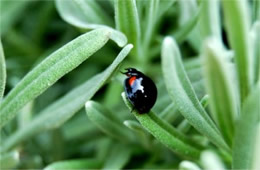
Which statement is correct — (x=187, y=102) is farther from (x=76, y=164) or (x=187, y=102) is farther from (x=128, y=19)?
(x=76, y=164)

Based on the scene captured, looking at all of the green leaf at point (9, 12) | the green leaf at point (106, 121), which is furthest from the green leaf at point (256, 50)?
the green leaf at point (9, 12)

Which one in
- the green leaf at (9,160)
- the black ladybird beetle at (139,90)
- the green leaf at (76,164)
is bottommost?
the green leaf at (76,164)

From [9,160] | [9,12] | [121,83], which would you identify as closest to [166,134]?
[121,83]

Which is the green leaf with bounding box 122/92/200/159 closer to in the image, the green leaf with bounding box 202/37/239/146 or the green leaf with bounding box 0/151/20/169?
the green leaf with bounding box 202/37/239/146

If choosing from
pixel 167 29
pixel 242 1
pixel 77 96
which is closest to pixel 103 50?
pixel 167 29

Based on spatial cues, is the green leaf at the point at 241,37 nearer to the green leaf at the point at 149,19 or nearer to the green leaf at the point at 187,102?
the green leaf at the point at 187,102

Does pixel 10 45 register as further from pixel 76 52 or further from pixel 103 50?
pixel 76 52
